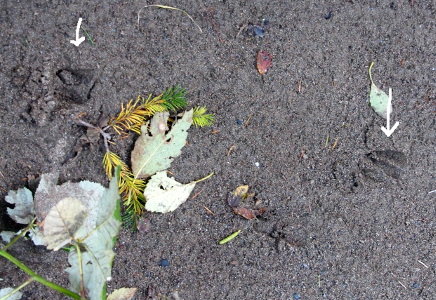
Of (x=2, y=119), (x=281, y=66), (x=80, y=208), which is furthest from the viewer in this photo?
(x=281, y=66)

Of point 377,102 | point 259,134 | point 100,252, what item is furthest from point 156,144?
point 377,102

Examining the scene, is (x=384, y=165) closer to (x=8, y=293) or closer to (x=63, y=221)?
(x=63, y=221)

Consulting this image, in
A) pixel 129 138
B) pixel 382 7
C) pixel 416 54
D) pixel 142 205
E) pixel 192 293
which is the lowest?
pixel 192 293

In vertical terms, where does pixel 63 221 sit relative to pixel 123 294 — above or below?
→ above

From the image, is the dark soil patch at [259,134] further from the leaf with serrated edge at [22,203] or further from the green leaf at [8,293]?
the green leaf at [8,293]

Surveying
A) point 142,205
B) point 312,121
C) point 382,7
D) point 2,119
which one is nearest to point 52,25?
point 2,119

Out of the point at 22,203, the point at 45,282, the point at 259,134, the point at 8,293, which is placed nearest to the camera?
the point at 45,282

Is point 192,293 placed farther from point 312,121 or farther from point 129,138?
point 312,121

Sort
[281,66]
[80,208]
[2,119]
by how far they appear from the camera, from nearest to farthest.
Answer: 1. [80,208]
2. [2,119]
3. [281,66]
